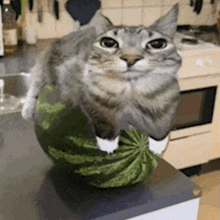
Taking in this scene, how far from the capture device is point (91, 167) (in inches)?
24.4

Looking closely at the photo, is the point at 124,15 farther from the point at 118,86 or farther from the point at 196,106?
the point at 118,86

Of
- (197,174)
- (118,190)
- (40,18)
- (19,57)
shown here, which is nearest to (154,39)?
(118,190)

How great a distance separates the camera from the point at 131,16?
8.89ft

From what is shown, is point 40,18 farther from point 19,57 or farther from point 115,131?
point 115,131

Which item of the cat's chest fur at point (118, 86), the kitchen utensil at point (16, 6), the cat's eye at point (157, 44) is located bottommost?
the kitchen utensil at point (16, 6)

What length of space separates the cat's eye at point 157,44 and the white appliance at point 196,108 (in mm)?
1574

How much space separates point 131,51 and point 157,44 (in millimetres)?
51

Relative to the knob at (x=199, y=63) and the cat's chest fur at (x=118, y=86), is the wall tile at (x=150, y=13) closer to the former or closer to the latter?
the knob at (x=199, y=63)

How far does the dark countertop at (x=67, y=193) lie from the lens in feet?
2.01

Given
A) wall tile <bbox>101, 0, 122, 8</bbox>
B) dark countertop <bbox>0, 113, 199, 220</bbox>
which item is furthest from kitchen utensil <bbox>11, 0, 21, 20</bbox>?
dark countertop <bbox>0, 113, 199, 220</bbox>

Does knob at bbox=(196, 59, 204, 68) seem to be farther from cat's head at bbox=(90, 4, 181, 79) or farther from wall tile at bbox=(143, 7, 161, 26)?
cat's head at bbox=(90, 4, 181, 79)

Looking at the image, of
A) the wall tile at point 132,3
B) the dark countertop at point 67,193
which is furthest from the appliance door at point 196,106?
the dark countertop at point 67,193

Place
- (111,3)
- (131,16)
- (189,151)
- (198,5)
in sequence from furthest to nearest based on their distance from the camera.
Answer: (198,5), (131,16), (111,3), (189,151)

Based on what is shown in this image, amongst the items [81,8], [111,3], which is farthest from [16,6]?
[111,3]
